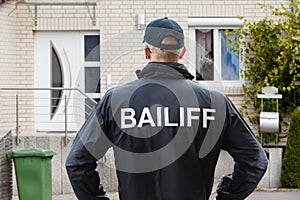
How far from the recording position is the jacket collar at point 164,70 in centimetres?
338

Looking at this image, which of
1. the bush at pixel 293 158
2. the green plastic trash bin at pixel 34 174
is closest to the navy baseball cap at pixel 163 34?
the green plastic trash bin at pixel 34 174

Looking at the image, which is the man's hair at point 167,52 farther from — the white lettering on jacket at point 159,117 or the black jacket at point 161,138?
the white lettering on jacket at point 159,117

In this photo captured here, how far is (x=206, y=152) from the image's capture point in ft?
11.1

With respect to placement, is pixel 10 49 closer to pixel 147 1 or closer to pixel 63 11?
pixel 63 11

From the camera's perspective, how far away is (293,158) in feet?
39.0

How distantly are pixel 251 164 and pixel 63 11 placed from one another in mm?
10283

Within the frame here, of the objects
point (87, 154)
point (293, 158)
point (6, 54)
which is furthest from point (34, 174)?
point (87, 154)

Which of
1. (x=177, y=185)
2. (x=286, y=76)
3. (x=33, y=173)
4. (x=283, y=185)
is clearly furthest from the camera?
(x=286, y=76)

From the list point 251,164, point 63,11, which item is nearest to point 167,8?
point 63,11

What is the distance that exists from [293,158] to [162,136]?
8923 mm

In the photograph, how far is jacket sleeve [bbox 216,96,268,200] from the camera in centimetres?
341

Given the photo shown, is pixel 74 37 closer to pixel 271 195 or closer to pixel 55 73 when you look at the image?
pixel 55 73

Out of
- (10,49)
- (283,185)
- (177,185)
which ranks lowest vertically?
(283,185)

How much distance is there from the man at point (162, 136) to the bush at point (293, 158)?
8.57m
